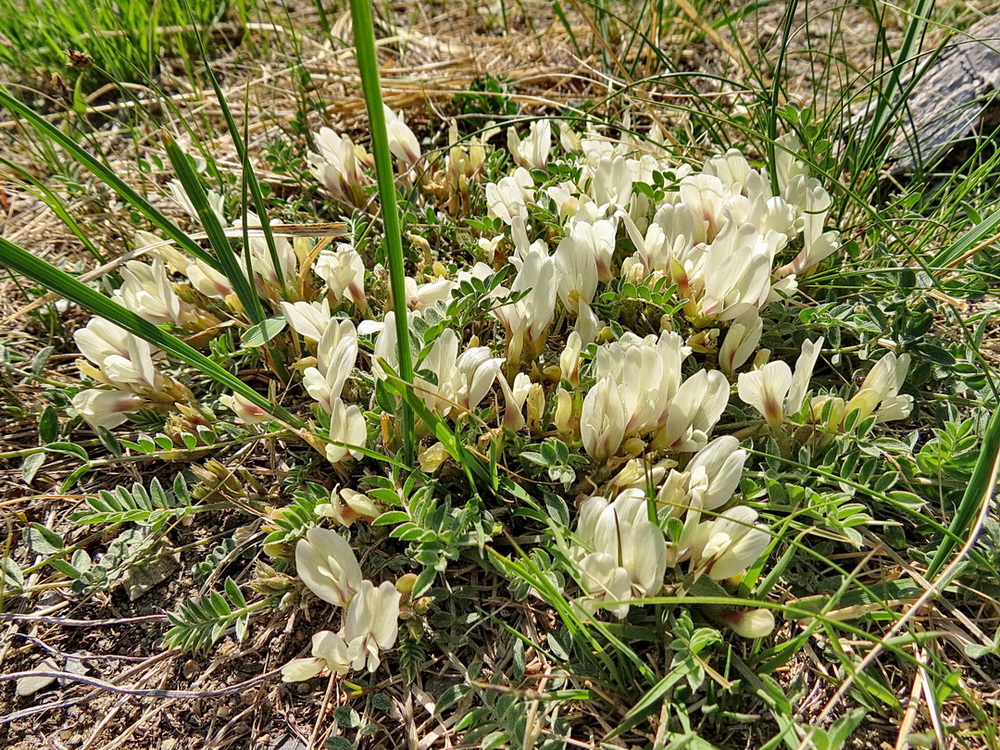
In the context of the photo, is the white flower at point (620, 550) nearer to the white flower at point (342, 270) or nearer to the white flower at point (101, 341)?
the white flower at point (342, 270)

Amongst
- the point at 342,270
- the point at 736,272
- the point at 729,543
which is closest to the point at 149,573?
the point at 342,270

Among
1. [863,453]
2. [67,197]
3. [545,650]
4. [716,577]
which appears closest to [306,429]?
[545,650]

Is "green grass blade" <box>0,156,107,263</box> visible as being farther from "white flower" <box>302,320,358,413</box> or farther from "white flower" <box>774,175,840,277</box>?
"white flower" <box>774,175,840,277</box>

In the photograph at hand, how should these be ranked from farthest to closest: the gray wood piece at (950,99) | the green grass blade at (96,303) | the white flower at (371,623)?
the gray wood piece at (950,99)
the white flower at (371,623)
the green grass blade at (96,303)

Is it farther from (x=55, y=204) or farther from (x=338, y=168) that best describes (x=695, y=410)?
(x=55, y=204)

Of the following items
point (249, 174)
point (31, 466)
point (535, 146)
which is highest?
point (249, 174)

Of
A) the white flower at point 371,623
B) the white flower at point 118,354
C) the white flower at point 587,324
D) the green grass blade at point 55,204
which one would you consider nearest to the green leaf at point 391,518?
→ the white flower at point 371,623

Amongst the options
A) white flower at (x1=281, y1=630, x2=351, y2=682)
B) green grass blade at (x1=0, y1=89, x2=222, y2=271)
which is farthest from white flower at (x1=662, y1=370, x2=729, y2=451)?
green grass blade at (x1=0, y1=89, x2=222, y2=271)
